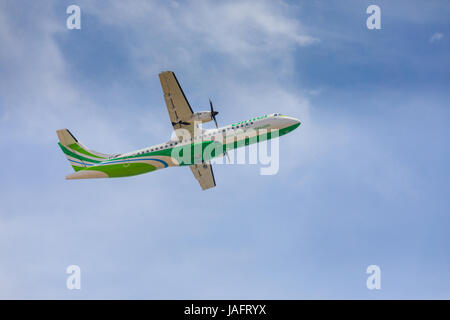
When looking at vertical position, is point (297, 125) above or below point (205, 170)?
above

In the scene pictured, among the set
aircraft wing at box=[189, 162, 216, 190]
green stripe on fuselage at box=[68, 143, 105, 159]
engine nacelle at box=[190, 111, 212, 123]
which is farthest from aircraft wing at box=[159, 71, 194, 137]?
green stripe on fuselage at box=[68, 143, 105, 159]

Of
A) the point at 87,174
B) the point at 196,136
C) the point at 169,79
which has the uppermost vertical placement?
the point at 169,79

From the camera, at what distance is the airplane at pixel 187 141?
3584 centimetres

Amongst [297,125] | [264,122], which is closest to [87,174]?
[264,122]

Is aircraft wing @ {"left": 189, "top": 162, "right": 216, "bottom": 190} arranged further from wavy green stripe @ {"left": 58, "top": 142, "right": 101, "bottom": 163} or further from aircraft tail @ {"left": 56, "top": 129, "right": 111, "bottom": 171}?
wavy green stripe @ {"left": 58, "top": 142, "right": 101, "bottom": 163}

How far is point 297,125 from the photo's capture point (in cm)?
3712

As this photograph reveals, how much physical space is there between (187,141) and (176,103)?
3.75 m

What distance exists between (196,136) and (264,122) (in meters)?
6.38

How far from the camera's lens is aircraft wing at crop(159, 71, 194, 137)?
3444 centimetres

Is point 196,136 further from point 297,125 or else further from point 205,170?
point 297,125

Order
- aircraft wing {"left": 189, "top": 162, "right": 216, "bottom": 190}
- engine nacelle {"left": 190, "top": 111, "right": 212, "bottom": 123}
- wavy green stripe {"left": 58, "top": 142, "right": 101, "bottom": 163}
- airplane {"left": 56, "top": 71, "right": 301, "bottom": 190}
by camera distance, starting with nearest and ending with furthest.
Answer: engine nacelle {"left": 190, "top": 111, "right": 212, "bottom": 123}
airplane {"left": 56, "top": 71, "right": 301, "bottom": 190}
wavy green stripe {"left": 58, "top": 142, "right": 101, "bottom": 163}
aircraft wing {"left": 189, "top": 162, "right": 216, "bottom": 190}

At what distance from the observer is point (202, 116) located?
3572 centimetres

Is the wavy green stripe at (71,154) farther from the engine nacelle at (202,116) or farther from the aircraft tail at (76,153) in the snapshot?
the engine nacelle at (202,116)

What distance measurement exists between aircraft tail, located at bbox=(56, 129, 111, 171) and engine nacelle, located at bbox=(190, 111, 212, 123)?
10008mm
